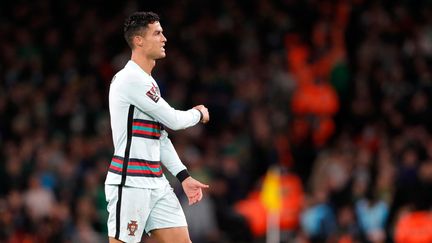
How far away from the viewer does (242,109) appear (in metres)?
15.9

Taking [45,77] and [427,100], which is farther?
[45,77]

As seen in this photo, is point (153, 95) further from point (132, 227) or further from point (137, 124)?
point (132, 227)

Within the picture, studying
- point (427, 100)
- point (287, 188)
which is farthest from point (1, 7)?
point (427, 100)

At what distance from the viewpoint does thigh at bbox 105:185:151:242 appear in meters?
7.47

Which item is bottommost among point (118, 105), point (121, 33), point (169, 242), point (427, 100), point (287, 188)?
point (169, 242)

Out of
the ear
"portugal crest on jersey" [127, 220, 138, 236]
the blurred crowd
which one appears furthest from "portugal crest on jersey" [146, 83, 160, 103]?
the blurred crowd

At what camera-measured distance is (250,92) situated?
640 inches

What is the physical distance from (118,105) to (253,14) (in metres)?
10.7

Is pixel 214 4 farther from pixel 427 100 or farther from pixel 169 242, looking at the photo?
pixel 169 242

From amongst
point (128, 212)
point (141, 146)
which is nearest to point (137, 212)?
point (128, 212)

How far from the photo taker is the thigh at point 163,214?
7.57 metres

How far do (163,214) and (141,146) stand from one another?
487mm

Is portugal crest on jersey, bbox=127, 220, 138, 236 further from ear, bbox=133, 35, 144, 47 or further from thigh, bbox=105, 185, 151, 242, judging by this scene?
ear, bbox=133, 35, 144, 47

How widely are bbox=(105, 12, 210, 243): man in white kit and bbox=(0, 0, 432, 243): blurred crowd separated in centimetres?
596
